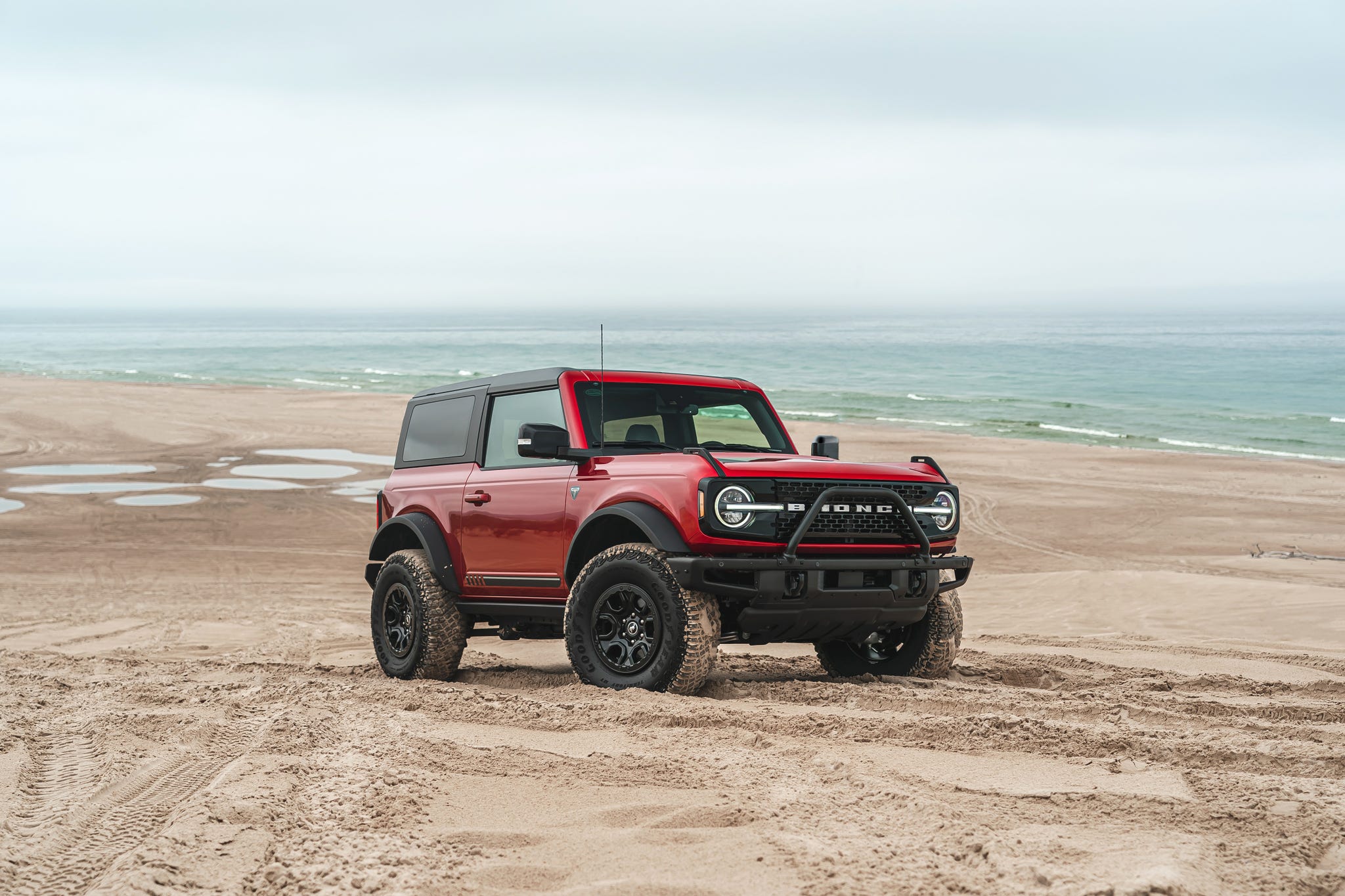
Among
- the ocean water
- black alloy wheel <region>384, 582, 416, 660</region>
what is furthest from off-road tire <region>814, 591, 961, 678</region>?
the ocean water

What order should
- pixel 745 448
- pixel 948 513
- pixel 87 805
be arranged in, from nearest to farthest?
pixel 87 805 < pixel 948 513 < pixel 745 448

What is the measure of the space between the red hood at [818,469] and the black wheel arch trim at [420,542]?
1.99 metres

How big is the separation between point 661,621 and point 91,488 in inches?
647

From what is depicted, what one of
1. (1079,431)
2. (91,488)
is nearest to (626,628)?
(91,488)

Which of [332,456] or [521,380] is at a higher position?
[521,380]

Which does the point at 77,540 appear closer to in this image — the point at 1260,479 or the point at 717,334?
the point at 1260,479

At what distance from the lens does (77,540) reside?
615 inches

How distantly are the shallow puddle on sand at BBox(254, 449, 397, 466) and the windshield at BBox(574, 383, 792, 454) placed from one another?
1643 cm

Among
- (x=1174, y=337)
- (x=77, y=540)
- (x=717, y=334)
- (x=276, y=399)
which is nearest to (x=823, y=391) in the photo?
(x=276, y=399)

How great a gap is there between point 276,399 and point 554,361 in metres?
41.9

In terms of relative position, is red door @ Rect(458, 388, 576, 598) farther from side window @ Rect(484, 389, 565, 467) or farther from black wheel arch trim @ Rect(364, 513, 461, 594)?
black wheel arch trim @ Rect(364, 513, 461, 594)

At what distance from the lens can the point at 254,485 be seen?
2036 centimetres

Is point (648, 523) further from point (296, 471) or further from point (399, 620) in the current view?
point (296, 471)

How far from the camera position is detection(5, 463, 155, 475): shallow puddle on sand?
21406 mm
